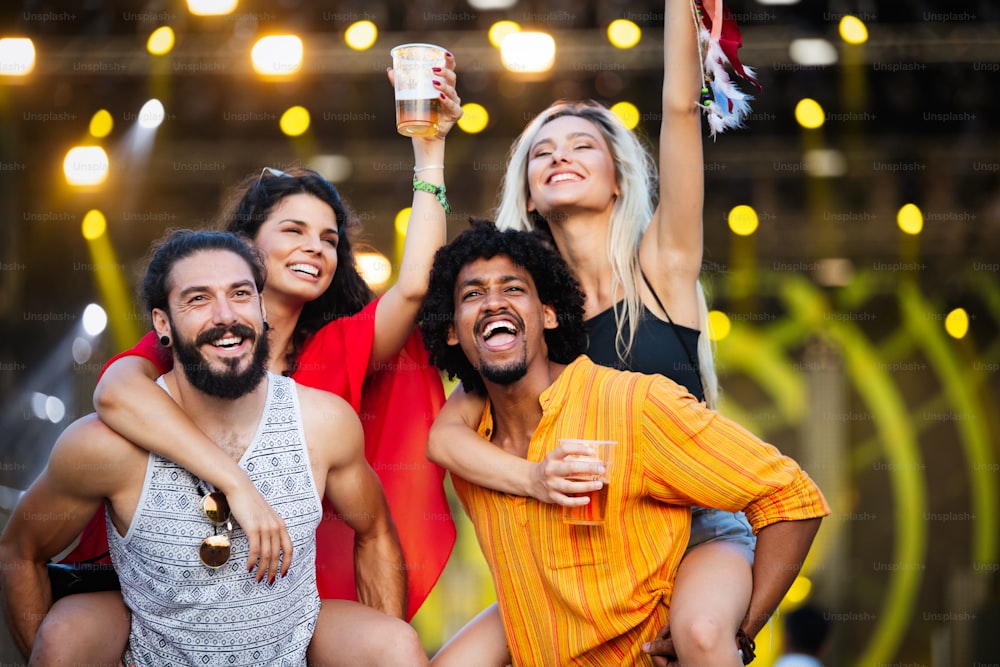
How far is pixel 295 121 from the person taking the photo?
23.3 feet

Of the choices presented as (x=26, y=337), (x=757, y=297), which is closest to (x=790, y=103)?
(x=757, y=297)

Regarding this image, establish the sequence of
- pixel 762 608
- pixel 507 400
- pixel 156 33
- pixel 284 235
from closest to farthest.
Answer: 1. pixel 762 608
2. pixel 507 400
3. pixel 284 235
4. pixel 156 33

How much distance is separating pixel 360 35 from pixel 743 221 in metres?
3.53

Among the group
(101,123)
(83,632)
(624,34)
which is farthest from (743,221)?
(83,632)

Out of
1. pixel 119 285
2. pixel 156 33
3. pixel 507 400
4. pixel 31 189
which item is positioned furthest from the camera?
pixel 119 285

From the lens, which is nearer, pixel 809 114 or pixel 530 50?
pixel 530 50

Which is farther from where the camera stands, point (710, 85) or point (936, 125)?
point (936, 125)

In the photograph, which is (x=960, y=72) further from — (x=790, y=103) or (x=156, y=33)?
(x=156, y=33)

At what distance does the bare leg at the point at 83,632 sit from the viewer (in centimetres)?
260

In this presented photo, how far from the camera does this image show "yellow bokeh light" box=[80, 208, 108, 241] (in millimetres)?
7102

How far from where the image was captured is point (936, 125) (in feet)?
23.0

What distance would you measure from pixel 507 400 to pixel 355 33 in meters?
3.97

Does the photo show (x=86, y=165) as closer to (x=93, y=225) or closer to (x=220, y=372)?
(x=93, y=225)

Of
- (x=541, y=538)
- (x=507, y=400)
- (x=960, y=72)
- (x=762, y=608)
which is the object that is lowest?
(x=762, y=608)
